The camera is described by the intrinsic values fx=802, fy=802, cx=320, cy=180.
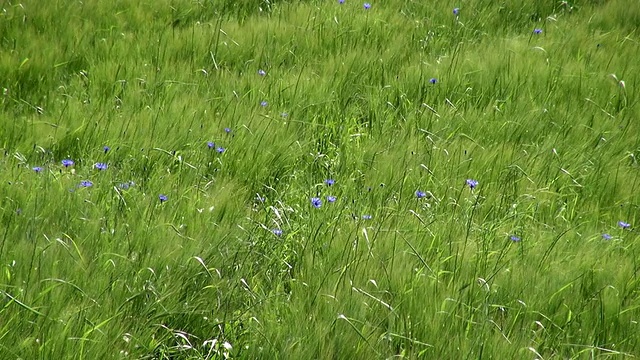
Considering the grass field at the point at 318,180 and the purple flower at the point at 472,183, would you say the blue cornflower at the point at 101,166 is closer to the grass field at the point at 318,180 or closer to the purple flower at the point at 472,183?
the grass field at the point at 318,180

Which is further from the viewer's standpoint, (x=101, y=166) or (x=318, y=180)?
(x=318, y=180)

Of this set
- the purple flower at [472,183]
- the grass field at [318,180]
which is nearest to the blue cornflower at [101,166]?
the grass field at [318,180]

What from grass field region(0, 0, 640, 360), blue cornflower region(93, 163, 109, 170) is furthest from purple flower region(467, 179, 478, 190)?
blue cornflower region(93, 163, 109, 170)

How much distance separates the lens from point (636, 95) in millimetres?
4336

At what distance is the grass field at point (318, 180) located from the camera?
7.69 ft


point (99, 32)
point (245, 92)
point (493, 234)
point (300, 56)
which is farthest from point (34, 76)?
point (493, 234)

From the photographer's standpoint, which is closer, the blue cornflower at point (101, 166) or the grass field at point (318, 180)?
the grass field at point (318, 180)

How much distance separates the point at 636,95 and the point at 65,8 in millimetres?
3390

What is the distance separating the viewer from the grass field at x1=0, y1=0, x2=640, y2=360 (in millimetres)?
2344

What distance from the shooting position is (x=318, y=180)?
11.3ft

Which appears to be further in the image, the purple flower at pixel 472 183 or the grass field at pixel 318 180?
the purple flower at pixel 472 183

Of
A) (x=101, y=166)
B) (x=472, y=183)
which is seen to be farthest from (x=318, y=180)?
(x=101, y=166)

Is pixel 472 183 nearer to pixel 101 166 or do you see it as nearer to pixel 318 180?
pixel 318 180

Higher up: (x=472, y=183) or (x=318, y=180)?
(x=472, y=183)
